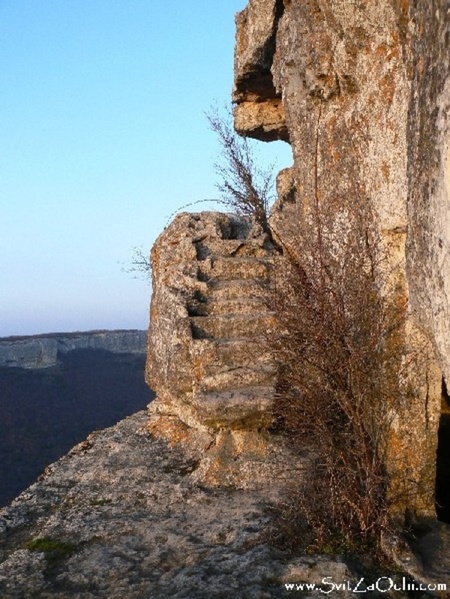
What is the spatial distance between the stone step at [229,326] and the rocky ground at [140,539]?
1676 millimetres

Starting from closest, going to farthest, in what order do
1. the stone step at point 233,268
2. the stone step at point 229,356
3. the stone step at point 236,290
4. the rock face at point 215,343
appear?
the rock face at point 215,343 → the stone step at point 229,356 → the stone step at point 236,290 → the stone step at point 233,268

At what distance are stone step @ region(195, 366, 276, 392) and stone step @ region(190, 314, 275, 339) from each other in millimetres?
771

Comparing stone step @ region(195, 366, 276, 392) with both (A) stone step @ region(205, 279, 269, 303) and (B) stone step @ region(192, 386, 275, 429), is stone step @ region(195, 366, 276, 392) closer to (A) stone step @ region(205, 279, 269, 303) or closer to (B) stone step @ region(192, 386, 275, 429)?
(B) stone step @ region(192, 386, 275, 429)

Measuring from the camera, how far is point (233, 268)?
9.39 metres

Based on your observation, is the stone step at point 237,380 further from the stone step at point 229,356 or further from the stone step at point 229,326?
the stone step at point 229,326

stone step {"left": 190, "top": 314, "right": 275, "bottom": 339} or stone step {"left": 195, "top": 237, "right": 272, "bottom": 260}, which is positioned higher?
stone step {"left": 195, "top": 237, "right": 272, "bottom": 260}

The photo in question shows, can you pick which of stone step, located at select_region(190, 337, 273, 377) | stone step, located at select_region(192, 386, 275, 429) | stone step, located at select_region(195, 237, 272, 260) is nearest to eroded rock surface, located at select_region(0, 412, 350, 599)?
stone step, located at select_region(192, 386, 275, 429)

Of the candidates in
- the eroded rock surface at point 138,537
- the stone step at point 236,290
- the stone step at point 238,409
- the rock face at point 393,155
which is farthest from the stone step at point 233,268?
the eroded rock surface at point 138,537

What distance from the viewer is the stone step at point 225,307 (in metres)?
8.65

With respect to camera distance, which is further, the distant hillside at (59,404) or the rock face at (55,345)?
the rock face at (55,345)

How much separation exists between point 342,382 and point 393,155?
2.37 meters

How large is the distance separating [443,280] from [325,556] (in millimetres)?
2621

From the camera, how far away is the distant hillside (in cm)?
2564

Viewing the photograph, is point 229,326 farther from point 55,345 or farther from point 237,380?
point 55,345
